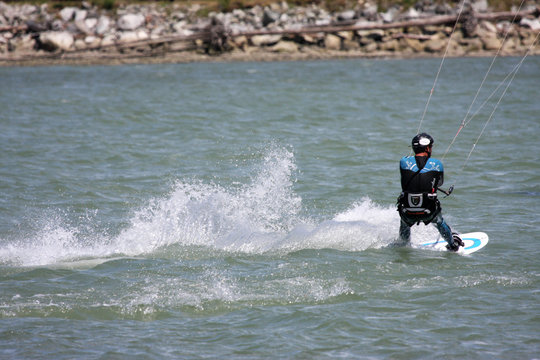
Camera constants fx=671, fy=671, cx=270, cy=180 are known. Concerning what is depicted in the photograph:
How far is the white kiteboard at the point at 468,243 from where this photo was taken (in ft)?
33.4

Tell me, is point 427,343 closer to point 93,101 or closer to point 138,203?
point 138,203

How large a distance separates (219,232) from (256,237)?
2.14 feet

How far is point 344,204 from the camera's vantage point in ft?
42.9

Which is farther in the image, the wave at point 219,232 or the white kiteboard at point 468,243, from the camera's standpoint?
the wave at point 219,232

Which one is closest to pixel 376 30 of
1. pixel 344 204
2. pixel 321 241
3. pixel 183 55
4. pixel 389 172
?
pixel 183 55

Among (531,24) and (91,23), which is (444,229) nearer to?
(531,24)

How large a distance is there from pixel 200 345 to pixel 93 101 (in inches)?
823

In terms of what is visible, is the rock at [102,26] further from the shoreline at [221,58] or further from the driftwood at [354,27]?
the shoreline at [221,58]

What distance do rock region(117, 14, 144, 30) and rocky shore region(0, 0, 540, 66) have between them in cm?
6

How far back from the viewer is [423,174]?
31.3 feet

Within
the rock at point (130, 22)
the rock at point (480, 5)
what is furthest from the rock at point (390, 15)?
the rock at point (130, 22)

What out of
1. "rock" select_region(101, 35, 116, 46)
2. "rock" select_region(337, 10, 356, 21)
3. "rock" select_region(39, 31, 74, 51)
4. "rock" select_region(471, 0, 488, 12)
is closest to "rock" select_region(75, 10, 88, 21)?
"rock" select_region(39, 31, 74, 51)

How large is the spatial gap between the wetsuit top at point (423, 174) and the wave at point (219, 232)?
4.27 feet

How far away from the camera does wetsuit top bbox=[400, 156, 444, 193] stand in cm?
953
